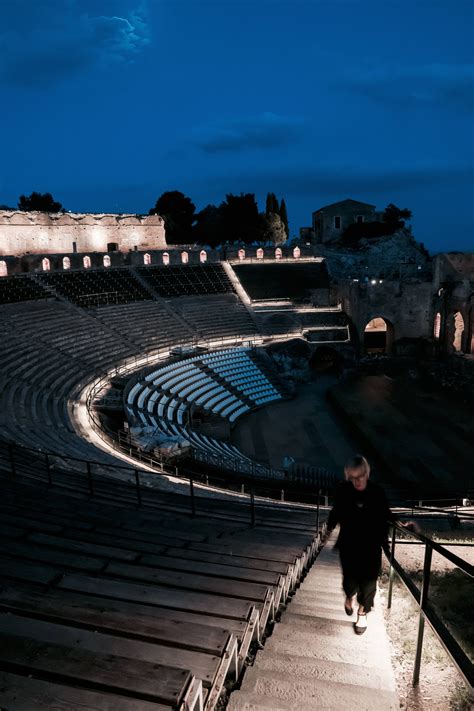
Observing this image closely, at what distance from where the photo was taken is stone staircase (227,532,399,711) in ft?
10.6

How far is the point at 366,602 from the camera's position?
4320mm

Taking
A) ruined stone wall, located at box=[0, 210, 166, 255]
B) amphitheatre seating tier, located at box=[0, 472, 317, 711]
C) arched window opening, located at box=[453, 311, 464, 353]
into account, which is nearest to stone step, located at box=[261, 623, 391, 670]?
amphitheatre seating tier, located at box=[0, 472, 317, 711]

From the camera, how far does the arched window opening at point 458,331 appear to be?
109 ft

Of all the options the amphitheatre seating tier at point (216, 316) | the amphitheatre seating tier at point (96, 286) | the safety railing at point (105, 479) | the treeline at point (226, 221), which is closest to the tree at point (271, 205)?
the treeline at point (226, 221)

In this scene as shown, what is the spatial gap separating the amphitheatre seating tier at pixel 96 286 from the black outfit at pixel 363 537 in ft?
106

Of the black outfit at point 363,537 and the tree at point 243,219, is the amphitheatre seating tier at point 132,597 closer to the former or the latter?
the black outfit at point 363,537

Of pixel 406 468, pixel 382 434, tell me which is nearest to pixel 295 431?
pixel 382 434

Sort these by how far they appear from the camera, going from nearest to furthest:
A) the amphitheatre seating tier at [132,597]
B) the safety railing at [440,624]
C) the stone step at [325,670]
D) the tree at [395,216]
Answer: the amphitheatre seating tier at [132,597]
the safety railing at [440,624]
the stone step at [325,670]
the tree at [395,216]

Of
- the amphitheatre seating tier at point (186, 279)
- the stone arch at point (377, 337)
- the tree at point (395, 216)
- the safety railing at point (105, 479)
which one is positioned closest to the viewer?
the safety railing at point (105, 479)

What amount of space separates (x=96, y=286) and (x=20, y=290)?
6249mm

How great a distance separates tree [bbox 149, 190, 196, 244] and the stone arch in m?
33.7

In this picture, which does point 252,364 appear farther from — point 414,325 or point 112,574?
point 112,574

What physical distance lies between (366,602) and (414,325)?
115 ft

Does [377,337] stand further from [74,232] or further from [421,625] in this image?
[421,625]
